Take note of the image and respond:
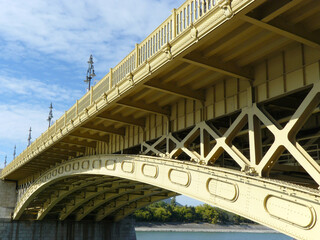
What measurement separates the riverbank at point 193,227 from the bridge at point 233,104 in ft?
241

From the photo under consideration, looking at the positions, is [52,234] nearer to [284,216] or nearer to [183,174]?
[183,174]

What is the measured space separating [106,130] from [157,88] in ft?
22.6

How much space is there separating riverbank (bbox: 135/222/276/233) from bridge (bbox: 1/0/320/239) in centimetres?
7341

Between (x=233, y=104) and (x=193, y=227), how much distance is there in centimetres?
8947

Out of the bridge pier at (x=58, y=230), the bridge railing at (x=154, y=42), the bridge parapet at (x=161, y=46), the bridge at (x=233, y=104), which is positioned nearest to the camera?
the bridge at (x=233, y=104)

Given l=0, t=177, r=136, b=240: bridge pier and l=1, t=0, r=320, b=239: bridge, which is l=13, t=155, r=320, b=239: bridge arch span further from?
l=0, t=177, r=136, b=240: bridge pier

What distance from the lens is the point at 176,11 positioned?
9734 mm

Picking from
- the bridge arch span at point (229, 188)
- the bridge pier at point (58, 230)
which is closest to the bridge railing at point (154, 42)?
the bridge arch span at point (229, 188)

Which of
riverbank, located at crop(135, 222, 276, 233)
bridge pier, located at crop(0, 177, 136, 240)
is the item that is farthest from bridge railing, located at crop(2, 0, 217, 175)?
riverbank, located at crop(135, 222, 276, 233)

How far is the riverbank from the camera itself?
87.9 metres

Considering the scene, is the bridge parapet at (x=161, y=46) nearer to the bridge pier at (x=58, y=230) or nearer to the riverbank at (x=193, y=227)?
the bridge pier at (x=58, y=230)

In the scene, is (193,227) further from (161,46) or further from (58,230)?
(161,46)

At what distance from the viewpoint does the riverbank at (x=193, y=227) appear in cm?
8788

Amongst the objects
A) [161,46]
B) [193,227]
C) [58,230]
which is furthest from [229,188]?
[193,227]
